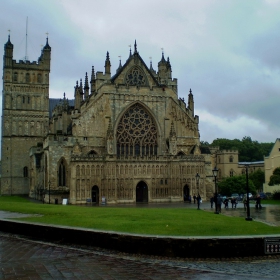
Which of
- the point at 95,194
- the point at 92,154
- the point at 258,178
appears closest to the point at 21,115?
the point at 92,154

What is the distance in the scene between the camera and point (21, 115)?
282 feet

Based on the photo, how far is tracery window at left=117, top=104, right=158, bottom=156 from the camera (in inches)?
2557

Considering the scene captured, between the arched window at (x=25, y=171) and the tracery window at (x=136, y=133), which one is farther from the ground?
the tracery window at (x=136, y=133)

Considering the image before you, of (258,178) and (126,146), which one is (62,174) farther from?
(258,178)

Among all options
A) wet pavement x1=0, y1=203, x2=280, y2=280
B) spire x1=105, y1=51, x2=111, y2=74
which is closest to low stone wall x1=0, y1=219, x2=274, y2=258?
wet pavement x1=0, y1=203, x2=280, y2=280

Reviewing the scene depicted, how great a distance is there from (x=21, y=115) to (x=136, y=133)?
103ft

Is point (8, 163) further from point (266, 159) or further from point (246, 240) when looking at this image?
point (246, 240)

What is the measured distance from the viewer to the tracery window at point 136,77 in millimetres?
66644

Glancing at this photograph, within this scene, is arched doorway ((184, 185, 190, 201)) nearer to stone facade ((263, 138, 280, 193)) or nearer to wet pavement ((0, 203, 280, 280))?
stone facade ((263, 138, 280, 193))

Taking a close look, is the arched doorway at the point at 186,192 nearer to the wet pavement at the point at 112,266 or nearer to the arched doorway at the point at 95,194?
the arched doorway at the point at 95,194

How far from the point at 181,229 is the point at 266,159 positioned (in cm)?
7245

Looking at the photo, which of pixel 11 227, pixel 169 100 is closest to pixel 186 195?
pixel 169 100

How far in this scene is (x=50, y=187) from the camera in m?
60.2

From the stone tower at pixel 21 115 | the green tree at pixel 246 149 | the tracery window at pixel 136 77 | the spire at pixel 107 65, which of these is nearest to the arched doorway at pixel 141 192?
the tracery window at pixel 136 77
